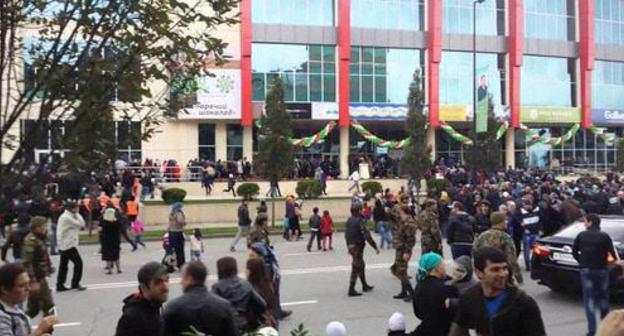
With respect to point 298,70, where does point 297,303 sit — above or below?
below

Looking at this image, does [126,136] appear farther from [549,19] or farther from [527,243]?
[549,19]

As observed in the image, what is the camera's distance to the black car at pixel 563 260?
10.7 m

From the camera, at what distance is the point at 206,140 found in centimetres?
4350

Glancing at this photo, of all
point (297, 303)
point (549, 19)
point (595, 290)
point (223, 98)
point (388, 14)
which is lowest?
point (297, 303)

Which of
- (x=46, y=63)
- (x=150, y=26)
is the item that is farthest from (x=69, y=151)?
(x=150, y=26)

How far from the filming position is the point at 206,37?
512cm

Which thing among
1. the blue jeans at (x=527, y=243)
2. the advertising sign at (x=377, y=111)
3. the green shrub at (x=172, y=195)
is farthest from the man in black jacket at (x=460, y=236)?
the advertising sign at (x=377, y=111)

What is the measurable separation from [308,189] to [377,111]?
15.9 m

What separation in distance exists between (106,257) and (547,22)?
45.5 metres

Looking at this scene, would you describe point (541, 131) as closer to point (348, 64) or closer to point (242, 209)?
point (348, 64)

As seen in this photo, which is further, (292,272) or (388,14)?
(388,14)

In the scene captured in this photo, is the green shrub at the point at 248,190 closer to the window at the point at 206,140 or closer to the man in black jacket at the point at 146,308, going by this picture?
the window at the point at 206,140

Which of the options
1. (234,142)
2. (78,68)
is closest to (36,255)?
(78,68)

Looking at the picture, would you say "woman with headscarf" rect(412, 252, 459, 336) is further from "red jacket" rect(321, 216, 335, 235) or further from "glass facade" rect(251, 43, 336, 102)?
"glass facade" rect(251, 43, 336, 102)
